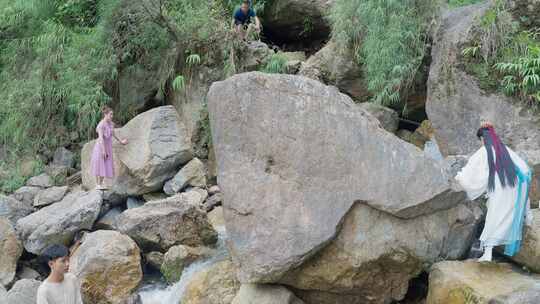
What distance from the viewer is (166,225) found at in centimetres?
845

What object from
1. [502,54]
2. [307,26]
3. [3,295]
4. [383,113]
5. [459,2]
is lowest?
[3,295]

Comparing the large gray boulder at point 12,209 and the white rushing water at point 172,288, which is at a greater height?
the white rushing water at point 172,288

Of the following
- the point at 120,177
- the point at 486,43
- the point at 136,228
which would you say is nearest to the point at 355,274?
the point at 136,228

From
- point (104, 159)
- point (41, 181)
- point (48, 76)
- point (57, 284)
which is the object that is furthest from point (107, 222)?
point (57, 284)

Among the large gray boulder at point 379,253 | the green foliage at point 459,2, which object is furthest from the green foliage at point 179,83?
the large gray boulder at point 379,253

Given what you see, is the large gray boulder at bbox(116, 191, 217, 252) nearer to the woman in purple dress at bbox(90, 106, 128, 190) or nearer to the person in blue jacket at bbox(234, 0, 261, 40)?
the woman in purple dress at bbox(90, 106, 128, 190)

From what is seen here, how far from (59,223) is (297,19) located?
8095 millimetres

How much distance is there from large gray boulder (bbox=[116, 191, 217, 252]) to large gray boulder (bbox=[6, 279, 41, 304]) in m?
1.45

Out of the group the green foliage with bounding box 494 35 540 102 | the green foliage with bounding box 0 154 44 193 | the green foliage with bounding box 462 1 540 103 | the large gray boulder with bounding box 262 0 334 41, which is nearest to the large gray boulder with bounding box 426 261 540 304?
the green foliage with bounding box 494 35 540 102

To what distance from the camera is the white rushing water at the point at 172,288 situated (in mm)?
7949

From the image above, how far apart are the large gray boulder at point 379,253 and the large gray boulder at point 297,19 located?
8054 millimetres

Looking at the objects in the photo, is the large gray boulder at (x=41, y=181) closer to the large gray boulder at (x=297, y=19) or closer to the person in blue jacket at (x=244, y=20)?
the person in blue jacket at (x=244, y=20)

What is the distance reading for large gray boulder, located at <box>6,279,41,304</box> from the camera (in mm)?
7543

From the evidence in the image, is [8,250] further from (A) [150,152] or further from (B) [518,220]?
(B) [518,220]
